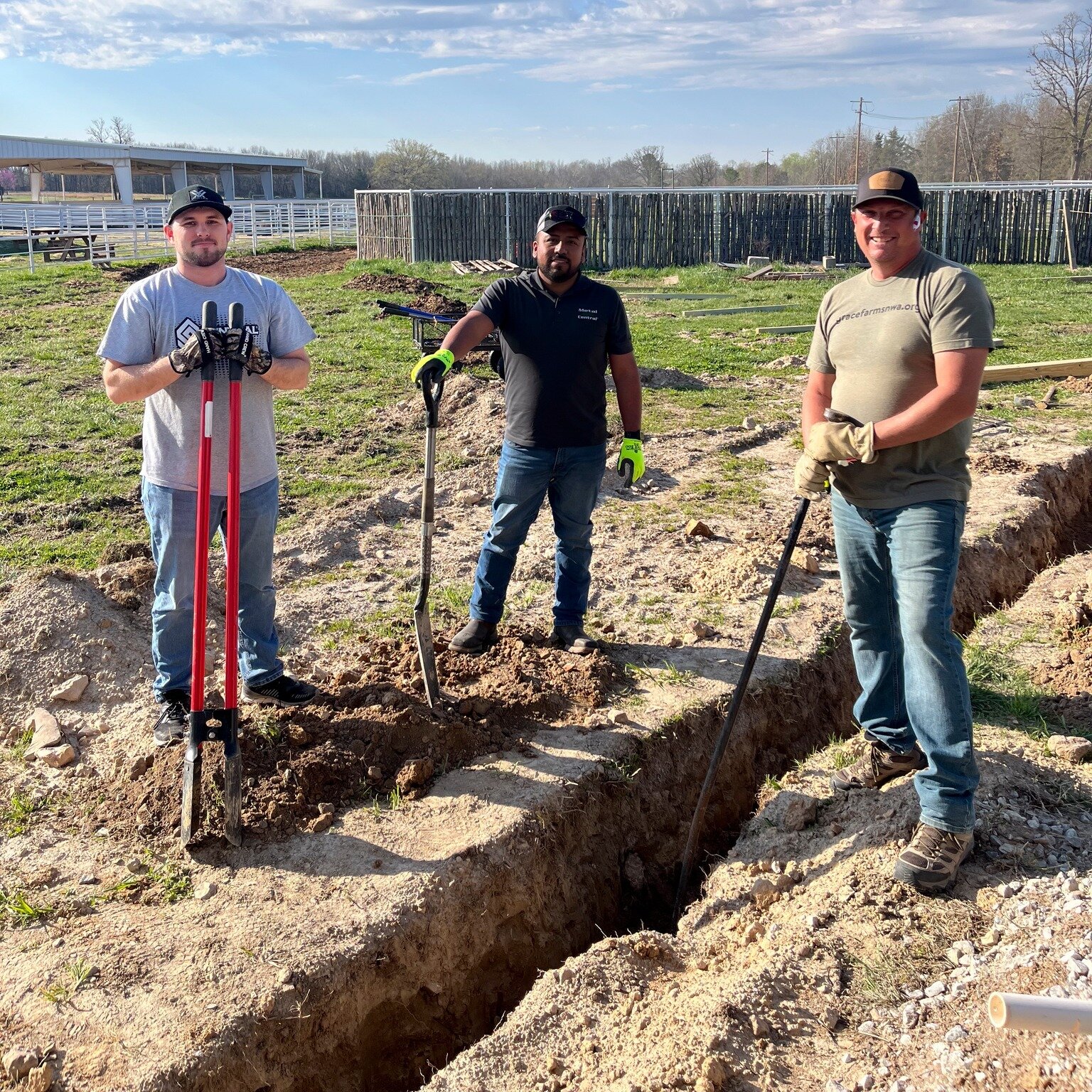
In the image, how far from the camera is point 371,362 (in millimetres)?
12656

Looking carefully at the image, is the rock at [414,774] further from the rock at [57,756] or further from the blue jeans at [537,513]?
the rock at [57,756]

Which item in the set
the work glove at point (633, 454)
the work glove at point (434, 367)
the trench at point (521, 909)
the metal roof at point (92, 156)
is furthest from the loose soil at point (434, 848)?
the metal roof at point (92, 156)

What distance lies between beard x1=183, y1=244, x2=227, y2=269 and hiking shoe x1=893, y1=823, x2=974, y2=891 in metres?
3.36

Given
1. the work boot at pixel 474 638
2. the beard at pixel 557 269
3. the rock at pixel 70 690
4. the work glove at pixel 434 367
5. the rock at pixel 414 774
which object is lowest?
the rock at pixel 414 774

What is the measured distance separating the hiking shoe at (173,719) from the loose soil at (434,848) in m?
0.09

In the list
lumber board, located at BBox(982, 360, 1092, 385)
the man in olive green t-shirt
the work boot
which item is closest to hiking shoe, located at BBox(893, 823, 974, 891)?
the man in olive green t-shirt

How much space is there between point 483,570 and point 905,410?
2336 millimetres

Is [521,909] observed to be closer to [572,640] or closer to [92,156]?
[572,640]

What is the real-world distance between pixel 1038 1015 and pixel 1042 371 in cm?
1158

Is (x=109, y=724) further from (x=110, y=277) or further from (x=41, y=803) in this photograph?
(x=110, y=277)

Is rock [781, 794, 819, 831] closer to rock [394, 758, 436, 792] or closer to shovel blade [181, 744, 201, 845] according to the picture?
rock [394, 758, 436, 792]

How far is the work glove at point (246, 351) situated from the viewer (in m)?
3.76

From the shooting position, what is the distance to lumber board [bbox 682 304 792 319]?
17219 millimetres

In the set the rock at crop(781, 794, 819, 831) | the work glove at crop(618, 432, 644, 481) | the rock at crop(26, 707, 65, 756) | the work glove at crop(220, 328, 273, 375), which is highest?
the work glove at crop(220, 328, 273, 375)
